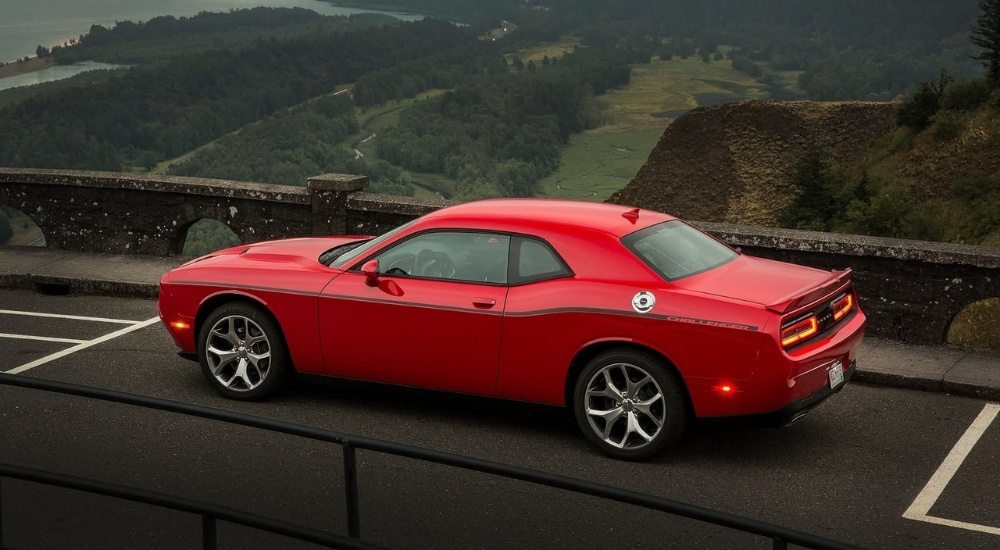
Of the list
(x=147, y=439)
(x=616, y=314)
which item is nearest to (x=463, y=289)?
(x=616, y=314)

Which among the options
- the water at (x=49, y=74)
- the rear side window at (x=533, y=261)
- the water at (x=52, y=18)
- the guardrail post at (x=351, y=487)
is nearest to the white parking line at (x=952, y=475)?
the rear side window at (x=533, y=261)

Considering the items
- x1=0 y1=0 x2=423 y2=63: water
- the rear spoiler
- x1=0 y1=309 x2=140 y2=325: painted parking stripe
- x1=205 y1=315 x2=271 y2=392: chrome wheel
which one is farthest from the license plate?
x1=0 y1=0 x2=423 y2=63: water

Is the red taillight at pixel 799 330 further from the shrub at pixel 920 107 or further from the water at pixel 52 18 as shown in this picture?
the water at pixel 52 18

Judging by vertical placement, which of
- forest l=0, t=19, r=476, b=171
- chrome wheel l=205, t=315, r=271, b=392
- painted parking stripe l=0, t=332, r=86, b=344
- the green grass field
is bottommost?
the green grass field

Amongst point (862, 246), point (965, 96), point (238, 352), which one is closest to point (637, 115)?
point (965, 96)

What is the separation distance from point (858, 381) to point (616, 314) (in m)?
2.90

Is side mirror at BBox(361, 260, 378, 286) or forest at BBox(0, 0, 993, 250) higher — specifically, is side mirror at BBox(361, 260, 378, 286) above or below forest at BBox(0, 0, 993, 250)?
Answer: above

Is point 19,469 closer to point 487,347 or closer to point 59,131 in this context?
point 487,347

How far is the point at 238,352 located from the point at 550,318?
2.33 m

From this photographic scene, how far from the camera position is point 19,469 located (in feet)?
14.4

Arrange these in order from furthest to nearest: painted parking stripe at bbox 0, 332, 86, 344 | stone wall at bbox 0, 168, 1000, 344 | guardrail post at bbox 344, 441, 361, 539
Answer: painted parking stripe at bbox 0, 332, 86, 344 → stone wall at bbox 0, 168, 1000, 344 → guardrail post at bbox 344, 441, 361, 539

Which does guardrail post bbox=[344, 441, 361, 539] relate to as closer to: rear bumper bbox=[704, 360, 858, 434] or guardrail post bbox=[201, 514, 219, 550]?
guardrail post bbox=[201, 514, 219, 550]

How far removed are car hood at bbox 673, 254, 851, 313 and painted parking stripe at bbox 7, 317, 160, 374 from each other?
519cm

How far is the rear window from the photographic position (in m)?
7.21
